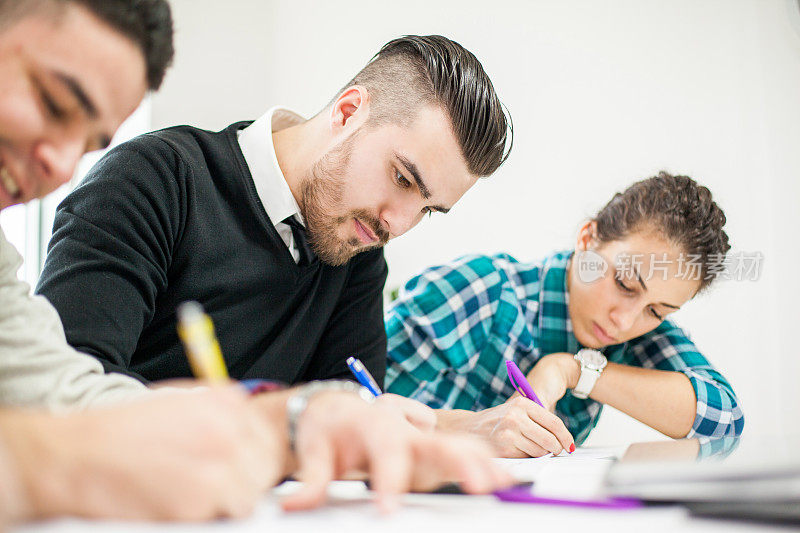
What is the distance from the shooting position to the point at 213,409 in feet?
0.95

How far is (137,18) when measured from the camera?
1.60 ft

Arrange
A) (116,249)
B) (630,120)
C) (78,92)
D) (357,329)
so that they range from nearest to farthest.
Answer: (78,92)
(116,249)
(357,329)
(630,120)

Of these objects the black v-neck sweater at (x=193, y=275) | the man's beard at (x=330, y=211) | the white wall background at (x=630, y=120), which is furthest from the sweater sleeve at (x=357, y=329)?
the white wall background at (x=630, y=120)

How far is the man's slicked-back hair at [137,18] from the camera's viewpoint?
0.45 m

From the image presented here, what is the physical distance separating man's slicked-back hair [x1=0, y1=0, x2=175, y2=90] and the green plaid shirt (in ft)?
2.29

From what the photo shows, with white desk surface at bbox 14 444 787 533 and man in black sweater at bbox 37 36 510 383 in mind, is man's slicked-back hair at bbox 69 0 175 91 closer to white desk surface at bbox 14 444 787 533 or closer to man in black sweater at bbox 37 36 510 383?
man in black sweater at bbox 37 36 510 383

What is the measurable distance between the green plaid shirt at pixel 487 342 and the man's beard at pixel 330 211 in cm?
23

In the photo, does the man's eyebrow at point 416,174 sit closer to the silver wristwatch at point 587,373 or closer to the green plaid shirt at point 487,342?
the green plaid shirt at point 487,342

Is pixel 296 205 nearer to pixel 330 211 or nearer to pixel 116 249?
pixel 330 211

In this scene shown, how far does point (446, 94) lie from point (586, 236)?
0.47 metres

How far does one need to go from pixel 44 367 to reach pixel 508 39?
1.44 metres

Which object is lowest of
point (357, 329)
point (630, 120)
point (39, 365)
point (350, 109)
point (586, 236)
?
point (357, 329)

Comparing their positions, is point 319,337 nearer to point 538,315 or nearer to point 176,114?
point 538,315

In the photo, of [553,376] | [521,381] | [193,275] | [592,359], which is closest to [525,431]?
[521,381]
